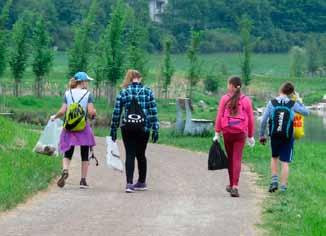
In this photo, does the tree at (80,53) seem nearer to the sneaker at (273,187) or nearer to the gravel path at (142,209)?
the gravel path at (142,209)

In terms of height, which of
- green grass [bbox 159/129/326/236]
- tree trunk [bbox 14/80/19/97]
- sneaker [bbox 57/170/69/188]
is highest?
sneaker [bbox 57/170/69/188]

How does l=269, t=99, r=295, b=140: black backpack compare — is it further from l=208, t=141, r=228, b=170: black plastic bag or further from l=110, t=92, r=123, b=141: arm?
l=110, t=92, r=123, b=141: arm

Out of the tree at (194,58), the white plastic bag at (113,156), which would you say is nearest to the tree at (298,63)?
the tree at (194,58)

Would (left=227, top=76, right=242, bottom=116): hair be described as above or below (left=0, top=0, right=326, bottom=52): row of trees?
below

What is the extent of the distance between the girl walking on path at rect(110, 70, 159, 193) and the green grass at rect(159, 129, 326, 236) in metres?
1.79

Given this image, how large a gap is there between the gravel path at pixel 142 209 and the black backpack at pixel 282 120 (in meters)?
0.86

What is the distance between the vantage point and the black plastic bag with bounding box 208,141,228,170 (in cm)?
1277

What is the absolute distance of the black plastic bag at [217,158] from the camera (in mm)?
12766

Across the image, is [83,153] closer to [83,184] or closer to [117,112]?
[83,184]

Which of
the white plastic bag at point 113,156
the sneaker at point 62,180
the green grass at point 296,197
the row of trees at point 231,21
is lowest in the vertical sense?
the green grass at point 296,197

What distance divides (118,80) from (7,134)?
25783mm

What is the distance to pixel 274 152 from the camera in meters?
13.0

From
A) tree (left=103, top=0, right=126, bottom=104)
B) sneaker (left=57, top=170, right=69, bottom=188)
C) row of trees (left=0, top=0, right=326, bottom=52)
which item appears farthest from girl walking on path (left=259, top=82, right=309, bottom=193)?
row of trees (left=0, top=0, right=326, bottom=52)

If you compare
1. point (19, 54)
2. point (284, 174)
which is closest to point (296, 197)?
point (284, 174)
